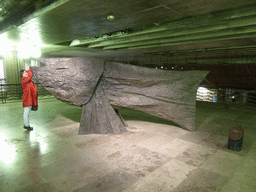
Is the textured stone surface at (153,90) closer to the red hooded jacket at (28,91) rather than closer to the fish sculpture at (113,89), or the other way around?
the fish sculpture at (113,89)

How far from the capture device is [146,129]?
5094 millimetres

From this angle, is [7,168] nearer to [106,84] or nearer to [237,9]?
[106,84]

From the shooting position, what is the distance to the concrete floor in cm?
257

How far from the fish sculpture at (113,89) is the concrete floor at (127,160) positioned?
19.0 inches

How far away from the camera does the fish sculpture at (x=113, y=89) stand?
461cm

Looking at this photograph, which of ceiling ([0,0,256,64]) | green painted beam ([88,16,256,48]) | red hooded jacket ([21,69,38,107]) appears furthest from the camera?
red hooded jacket ([21,69,38,107])

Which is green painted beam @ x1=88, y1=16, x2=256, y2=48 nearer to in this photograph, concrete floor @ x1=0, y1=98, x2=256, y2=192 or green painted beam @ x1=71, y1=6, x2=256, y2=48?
green painted beam @ x1=71, y1=6, x2=256, y2=48

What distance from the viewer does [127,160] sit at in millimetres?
3266

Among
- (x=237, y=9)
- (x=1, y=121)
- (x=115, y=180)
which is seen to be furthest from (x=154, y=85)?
(x=1, y=121)

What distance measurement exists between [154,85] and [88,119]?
2.16 meters

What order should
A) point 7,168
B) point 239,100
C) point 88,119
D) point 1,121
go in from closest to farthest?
point 7,168 < point 88,119 < point 1,121 < point 239,100

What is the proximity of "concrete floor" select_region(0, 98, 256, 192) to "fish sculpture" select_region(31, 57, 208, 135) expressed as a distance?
48cm

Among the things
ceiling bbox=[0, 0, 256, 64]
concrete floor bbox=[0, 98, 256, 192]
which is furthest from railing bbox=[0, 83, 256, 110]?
ceiling bbox=[0, 0, 256, 64]

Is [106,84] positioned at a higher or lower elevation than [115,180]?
higher
